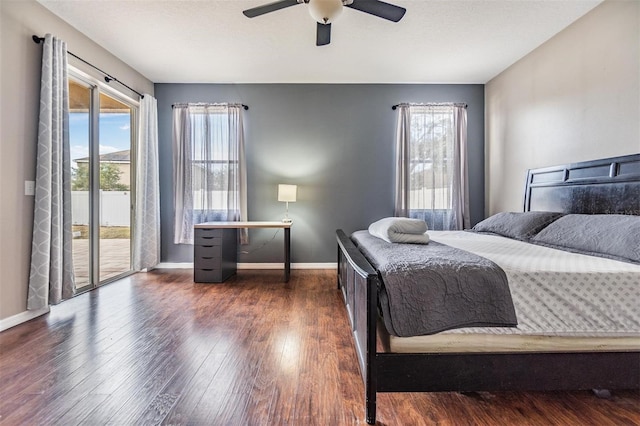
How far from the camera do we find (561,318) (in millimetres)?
1409

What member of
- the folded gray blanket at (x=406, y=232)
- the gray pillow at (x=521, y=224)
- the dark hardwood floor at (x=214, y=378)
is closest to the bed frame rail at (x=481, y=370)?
the dark hardwood floor at (x=214, y=378)

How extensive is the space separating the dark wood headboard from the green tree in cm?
487

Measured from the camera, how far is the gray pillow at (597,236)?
176cm

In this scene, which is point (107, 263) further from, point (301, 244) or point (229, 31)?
point (229, 31)

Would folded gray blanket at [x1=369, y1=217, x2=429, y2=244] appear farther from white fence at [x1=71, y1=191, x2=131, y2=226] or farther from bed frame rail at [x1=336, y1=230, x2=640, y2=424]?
white fence at [x1=71, y1=191, x2=131, y2=226]

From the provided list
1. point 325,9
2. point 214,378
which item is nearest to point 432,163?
point 325,9

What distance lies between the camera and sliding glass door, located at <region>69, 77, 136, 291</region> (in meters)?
3.32

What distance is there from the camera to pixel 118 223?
4023 millimetres

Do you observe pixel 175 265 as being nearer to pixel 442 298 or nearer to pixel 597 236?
pixel 442 298

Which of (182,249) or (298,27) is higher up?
(298,27)

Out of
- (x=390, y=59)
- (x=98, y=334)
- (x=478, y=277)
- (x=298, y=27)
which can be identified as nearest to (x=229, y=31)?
(x=298, y=27)

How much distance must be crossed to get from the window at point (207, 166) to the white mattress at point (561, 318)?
3.58 metres

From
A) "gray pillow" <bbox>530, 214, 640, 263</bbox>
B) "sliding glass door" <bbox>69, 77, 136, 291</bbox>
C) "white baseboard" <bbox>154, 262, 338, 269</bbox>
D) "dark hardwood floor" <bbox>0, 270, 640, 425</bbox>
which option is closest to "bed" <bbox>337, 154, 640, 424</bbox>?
"dark hardwood floor" <bbox>0, 270, 640, 425</bbox>

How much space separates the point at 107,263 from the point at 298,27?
3696mm
